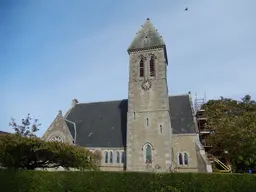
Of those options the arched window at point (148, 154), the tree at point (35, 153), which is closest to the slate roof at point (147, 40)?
the arched window at point (148, 154)

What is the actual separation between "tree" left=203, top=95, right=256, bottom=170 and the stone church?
172 inches

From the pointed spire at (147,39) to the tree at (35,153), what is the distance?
61.1ft

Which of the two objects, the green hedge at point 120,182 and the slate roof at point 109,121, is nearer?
the green hedge at point 120,182

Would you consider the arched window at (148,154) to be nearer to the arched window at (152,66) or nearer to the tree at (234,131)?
the arched window at (152,66)

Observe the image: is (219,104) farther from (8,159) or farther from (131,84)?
(8,159)

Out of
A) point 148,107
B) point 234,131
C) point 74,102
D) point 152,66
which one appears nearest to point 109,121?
point 148,107

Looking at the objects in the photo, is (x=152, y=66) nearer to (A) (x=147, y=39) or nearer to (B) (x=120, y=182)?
(A) (x=147, y=39)

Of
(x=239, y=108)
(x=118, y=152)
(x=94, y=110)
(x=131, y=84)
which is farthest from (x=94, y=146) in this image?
(x=239, y=108)

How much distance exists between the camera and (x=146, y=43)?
108 ft

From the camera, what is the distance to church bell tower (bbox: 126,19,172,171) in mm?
27047

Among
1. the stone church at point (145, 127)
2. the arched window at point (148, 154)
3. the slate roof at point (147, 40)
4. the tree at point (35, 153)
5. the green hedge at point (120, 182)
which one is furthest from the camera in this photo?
the slate roof at point (147, 40)

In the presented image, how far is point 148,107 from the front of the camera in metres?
29.3

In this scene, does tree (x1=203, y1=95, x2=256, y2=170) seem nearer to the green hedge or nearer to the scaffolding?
the scaffolding

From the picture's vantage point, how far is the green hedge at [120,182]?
47.0 ft
